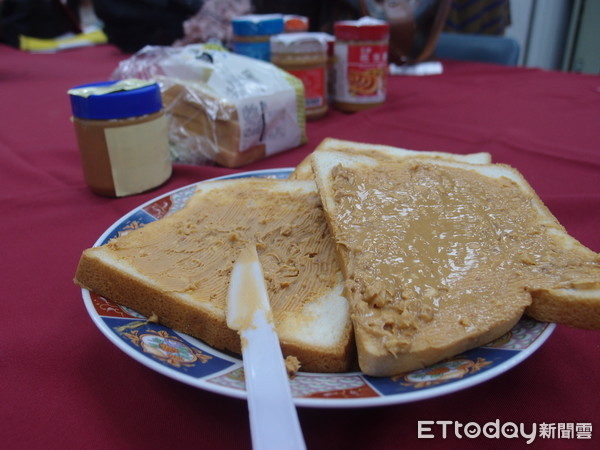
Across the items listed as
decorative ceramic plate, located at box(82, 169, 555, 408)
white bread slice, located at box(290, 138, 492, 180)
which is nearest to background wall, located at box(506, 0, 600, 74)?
white bread slice, located at box(290, 138, 492, 180)

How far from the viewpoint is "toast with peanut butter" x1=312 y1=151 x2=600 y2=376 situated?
2.92 ft

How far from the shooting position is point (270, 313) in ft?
3.03

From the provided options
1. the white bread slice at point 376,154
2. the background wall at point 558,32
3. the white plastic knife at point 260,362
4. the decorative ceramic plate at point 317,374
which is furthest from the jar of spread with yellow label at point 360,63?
the background wall at point 558,32

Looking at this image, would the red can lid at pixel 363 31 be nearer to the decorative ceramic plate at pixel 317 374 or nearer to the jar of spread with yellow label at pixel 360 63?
the jar of spread with yellow label at pixel 360 63

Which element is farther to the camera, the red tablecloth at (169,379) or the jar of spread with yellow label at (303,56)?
the jar of spread with yellow label at (303,56)

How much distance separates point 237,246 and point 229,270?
97 millimetres

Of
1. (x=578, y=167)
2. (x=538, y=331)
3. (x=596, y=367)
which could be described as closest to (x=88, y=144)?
(x=538, y=331)

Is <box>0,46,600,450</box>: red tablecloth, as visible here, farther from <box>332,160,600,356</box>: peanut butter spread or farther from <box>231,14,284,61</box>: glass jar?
<box>231,14,284,61</box>: glass jar

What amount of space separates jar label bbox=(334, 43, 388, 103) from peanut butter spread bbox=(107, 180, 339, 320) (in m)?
1.37

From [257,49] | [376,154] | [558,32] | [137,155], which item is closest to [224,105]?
[137,155]

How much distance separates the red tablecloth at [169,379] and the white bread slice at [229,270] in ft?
0.39

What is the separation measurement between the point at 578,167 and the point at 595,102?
1031 mm

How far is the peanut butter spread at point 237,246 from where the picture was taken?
1.08 metres

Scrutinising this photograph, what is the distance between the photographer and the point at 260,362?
808 mm
